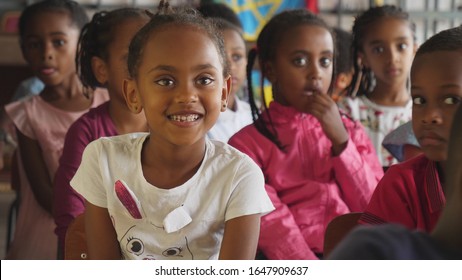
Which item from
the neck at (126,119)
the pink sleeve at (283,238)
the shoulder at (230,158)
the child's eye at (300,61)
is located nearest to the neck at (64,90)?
the neck at (126,119)

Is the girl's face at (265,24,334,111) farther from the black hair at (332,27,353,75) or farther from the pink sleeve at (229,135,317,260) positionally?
the black hair at (332,27,353,75)

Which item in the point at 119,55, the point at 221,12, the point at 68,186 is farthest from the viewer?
the point at 221,12

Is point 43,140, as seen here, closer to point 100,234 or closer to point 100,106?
point 100,106

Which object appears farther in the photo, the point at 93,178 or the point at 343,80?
the point at 343,80

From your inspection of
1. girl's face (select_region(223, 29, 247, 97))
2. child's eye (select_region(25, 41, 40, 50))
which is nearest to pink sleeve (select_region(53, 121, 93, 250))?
girl's face (select_region(223, 29, 247, 97))

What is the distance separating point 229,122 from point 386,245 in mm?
1708

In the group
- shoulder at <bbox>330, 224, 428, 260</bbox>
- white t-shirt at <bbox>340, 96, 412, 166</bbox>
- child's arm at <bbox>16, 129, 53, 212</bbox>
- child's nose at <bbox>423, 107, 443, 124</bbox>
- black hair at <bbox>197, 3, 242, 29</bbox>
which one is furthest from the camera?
black hair at <bbox>197, 3, 242, 29</bbox>

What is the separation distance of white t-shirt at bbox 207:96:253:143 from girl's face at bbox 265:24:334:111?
0.31 meters

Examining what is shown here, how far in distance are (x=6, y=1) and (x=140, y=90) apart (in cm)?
573

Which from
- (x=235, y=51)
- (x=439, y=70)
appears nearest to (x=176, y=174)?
(x=439, y=70)

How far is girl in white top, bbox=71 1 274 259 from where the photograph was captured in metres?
1.36

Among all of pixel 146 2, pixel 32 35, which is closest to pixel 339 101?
pixel 32 35

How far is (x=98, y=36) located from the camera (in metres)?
2.10

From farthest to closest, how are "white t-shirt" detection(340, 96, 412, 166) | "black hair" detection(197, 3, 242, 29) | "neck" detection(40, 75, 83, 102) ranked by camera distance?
"black hair" detection(197, 3, 242, 29)
"white t-shirt" detection(340, 96, 412, 166)
"neck" detection(40, 75, 83, 102)
